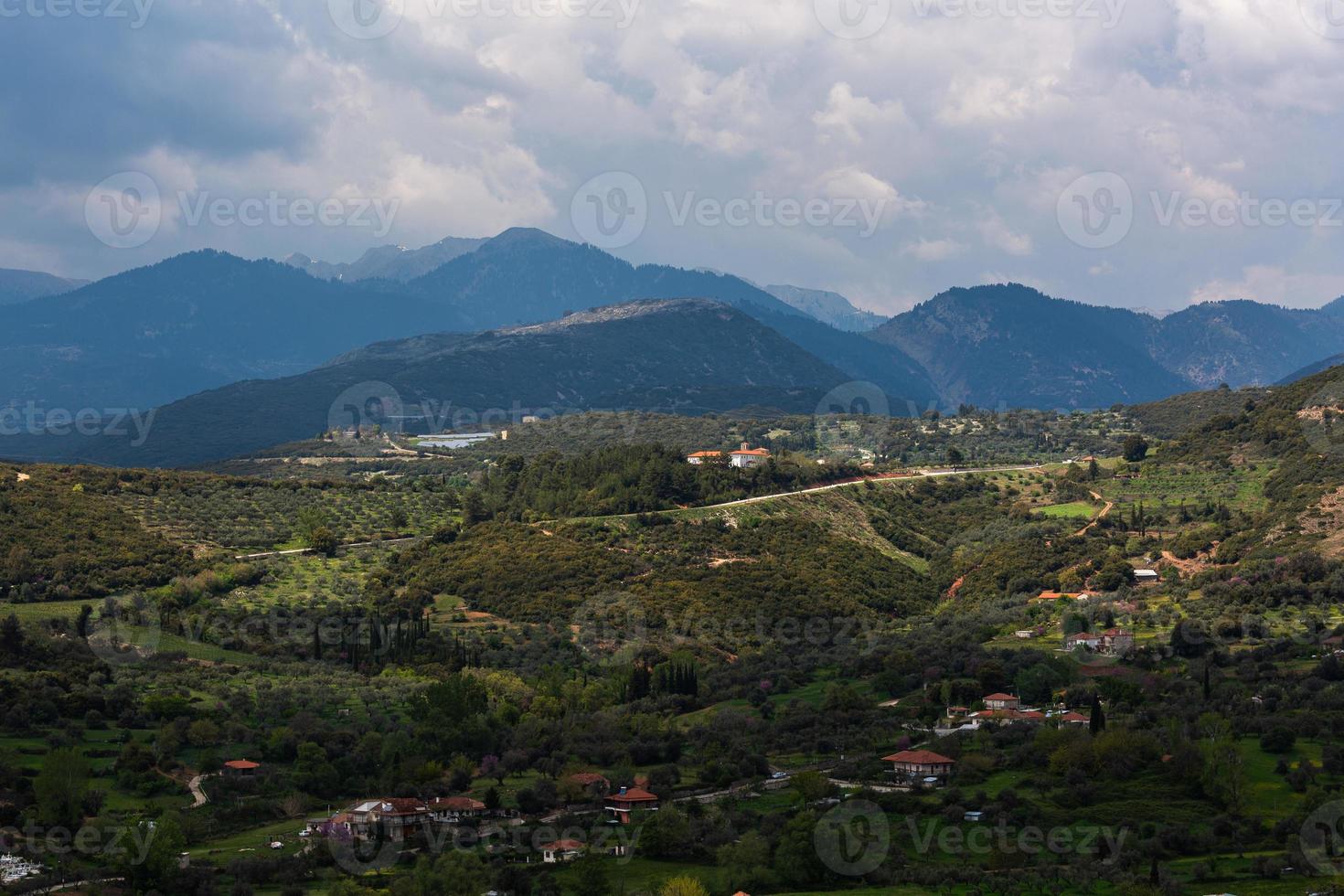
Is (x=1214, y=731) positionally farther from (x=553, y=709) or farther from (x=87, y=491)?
(x=87, y=491)

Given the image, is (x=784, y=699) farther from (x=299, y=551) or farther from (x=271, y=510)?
(x=271, y=510)

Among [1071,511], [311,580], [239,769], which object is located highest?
[1071,511]

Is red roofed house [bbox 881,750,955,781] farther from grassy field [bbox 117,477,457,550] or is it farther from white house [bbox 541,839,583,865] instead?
grassy field [bbox 117,477,457,550]

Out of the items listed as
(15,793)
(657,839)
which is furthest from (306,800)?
(657,839)

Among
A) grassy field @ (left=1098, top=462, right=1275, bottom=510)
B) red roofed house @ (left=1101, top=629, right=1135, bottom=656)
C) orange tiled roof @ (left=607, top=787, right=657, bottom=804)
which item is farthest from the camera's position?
grassy field @ (left=1098, top=462, right=1275, bottom=510)

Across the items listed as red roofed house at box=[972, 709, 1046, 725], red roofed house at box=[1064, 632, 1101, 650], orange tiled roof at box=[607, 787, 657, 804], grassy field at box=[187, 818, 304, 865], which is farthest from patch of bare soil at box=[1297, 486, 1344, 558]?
grassy field at box=[187, 818, 304, 865]

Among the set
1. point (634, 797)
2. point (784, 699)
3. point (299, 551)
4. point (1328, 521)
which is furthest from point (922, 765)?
point (299, 551)
